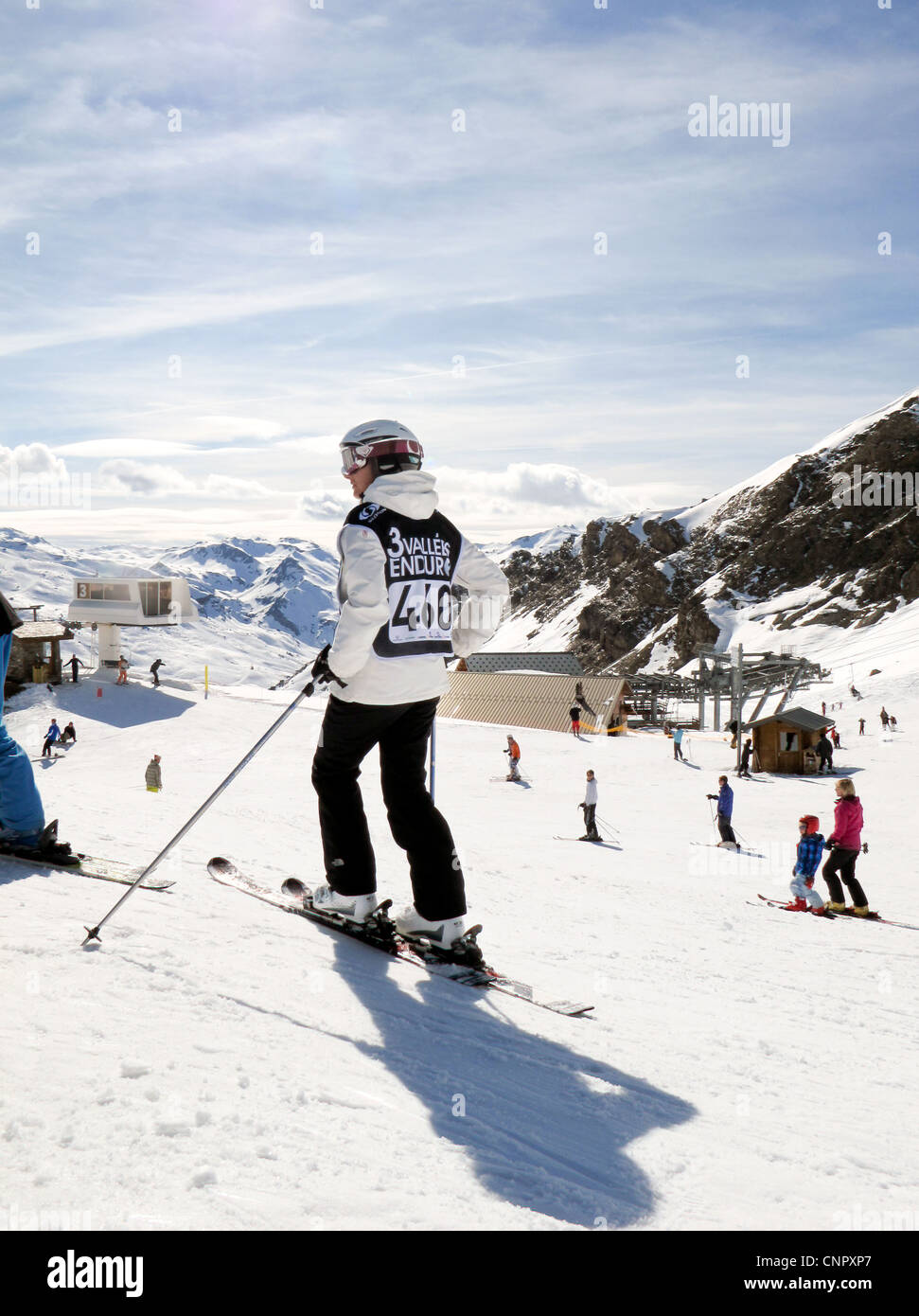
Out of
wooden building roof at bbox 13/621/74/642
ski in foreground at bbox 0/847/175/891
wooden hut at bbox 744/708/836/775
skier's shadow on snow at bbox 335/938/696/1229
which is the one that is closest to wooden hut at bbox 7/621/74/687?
wooden building roof at bbox 13/621/74/642

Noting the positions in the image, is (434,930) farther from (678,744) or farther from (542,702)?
(542,702)

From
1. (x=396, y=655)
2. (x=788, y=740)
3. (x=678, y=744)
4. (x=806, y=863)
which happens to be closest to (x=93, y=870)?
(x=396, y=655)

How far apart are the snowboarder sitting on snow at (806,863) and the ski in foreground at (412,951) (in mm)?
6532

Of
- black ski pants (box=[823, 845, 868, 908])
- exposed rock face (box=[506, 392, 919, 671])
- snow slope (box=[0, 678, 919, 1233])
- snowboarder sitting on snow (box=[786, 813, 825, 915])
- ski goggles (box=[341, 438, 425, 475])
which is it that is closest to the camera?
snow slope (box=[0, 678, 919, 1233])

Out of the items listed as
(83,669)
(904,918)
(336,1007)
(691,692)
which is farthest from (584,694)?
(336,1007)

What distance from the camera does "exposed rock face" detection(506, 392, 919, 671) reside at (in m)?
91.8

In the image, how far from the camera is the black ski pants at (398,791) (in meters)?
4.94

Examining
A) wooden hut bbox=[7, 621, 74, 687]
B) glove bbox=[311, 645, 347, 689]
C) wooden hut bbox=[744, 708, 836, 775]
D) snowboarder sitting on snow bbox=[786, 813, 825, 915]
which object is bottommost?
wooden hut bbox=[744, 708, 836, 775]

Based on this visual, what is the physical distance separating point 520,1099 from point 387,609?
243 centimetres

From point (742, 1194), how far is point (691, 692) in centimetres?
4938

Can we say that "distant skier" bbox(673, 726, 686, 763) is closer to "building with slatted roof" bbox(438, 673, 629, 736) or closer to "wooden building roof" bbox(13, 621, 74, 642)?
"building with slatted roof" bbox(438, 673, 629, 736)

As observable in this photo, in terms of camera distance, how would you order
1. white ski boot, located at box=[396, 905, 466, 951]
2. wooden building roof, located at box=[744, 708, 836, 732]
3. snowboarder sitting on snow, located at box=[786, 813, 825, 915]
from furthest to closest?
wooden building roof, located at box=[744, 708, 836, 732]
snowboarder sitting on snow, located at box=[786, 813, 825, 915]
white ski boot, located at box=[396, 905, 466, 951]

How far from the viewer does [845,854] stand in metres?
10.3
